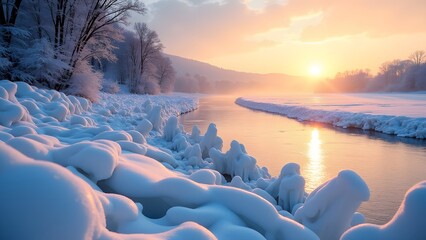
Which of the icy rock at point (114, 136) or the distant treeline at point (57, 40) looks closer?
the icy rock at point (114, 136)

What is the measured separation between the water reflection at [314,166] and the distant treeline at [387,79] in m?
54.5

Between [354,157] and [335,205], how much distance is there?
22.5ft

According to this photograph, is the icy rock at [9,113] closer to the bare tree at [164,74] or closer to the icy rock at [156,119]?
the icy rock at [156,119]

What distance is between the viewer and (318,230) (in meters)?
2.98

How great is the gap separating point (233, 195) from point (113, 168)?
110 centimetres

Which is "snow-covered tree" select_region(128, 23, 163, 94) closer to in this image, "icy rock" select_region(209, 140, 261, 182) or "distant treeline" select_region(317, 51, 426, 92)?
"icy rock" select_region(209, 140, 261, 182)

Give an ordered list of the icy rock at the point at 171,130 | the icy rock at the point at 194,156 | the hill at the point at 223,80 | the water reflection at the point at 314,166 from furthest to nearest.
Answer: the hill at the point at 223,80
the icy rock at the point at 171,130
the water reflection at the point at 314,166
the icy rock at the point at 194,156

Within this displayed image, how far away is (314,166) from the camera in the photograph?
25.8 ft

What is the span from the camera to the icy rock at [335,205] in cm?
277

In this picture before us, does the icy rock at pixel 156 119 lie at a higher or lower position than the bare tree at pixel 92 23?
lower

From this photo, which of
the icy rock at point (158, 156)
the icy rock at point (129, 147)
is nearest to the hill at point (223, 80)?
the icy rock at point (158, 156)

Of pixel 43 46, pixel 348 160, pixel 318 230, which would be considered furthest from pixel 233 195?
pixel 43 46

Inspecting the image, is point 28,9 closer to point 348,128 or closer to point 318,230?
point 318,230

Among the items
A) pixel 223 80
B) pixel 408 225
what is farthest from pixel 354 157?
pixel 223 80
